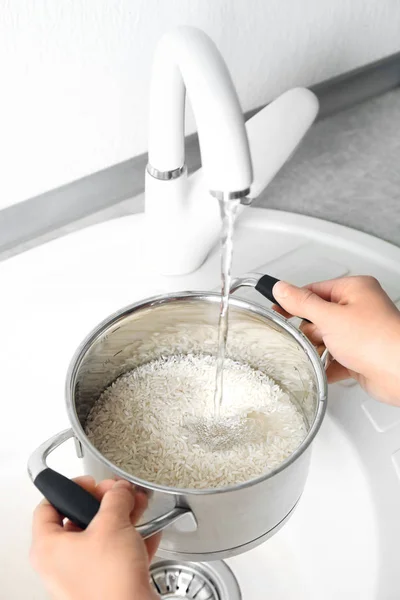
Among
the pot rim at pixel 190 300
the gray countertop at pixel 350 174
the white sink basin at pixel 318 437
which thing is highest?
the pot rim at pixel 190 300

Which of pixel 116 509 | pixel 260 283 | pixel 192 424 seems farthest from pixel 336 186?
pixel 116 509

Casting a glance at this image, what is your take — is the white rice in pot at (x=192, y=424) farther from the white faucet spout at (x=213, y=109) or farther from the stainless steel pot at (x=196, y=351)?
the white faucet spout at (x=213, y=109)

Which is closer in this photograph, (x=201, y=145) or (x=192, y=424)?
(x=201, y=145)

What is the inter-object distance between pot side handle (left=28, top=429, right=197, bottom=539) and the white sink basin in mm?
173

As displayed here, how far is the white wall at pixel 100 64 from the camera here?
66cm

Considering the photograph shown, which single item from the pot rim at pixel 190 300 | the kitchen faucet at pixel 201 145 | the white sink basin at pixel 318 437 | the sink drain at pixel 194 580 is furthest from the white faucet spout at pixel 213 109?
the sink drain at pixel 194 580

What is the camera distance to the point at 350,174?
2.94 feet

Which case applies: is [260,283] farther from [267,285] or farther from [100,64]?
[100,64]

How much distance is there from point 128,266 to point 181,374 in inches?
6.0

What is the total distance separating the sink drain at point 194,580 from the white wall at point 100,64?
0.41 metres

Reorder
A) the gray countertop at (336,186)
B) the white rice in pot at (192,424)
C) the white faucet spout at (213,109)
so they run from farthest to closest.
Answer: the gray countertop at (336,186)
the white rice in pot at (192,424)
the white faucet spout at (213,109)

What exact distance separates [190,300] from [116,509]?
0.22 metres

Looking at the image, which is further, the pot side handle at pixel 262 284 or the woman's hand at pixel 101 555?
the pot side handle at pixel 262 284

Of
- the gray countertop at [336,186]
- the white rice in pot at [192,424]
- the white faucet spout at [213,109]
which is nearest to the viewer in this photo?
Answer: the white faucet spout at [213,109]
